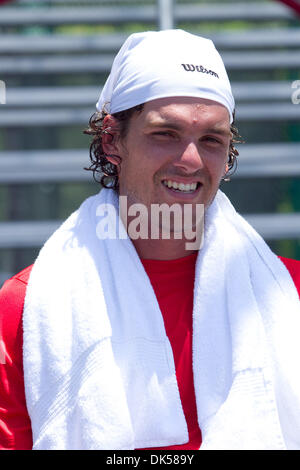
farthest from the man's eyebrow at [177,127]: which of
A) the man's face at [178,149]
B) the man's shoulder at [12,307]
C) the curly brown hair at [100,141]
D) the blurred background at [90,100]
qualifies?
the blurred background at [90,100]

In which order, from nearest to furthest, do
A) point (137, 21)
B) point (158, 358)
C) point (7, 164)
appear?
point (158, 358), point (7, 164), point (137, 21)

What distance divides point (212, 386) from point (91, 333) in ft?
1.13

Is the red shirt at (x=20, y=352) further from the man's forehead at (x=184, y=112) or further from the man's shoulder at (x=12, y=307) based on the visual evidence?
the man's forehead at (x=184, y=112)

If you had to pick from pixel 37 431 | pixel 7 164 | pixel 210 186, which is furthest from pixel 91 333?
pixel 7 164

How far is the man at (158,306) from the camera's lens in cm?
168

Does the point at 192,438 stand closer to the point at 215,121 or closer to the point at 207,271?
the point at 207,271

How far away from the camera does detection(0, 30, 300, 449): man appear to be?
66.2 inches

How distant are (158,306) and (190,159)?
0.41 m

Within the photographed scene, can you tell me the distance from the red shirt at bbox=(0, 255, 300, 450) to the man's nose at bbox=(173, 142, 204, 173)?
0.33m

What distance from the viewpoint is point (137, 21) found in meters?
3.60

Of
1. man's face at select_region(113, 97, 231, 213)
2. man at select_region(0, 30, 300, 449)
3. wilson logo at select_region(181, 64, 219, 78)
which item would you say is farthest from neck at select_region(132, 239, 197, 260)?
wilson logo at select_region(181, 64, 219, 78)

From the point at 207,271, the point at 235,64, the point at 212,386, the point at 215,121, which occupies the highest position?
the point at 235,64

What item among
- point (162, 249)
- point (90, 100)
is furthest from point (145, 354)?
point (90, 100)

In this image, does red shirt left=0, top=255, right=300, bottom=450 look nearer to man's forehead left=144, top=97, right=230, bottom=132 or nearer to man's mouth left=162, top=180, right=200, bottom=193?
man's mouth left=162, top=180, right=200, bottom=193
